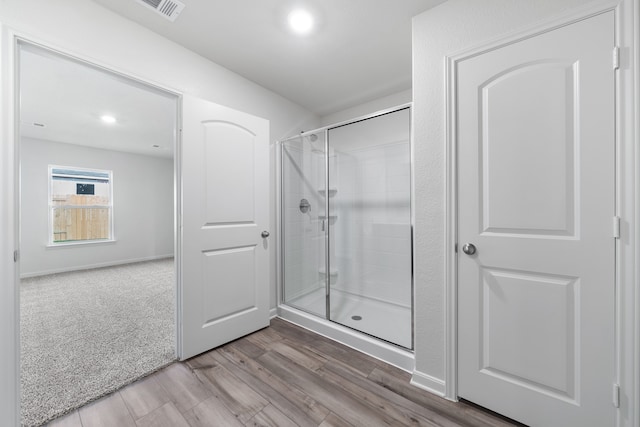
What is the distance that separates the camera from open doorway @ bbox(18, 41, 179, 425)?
71.6 inches

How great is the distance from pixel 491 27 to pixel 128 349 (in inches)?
134

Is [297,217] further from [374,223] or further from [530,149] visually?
[530,149]

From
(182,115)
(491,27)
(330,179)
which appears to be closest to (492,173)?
(491,27)

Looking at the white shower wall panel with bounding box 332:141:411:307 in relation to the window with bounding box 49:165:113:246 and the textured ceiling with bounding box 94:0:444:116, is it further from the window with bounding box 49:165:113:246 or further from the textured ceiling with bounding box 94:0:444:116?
the window with bounding box 49:165:113:246

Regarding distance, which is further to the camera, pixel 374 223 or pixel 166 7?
pixel 374 223

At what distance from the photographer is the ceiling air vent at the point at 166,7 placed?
1.61 metres

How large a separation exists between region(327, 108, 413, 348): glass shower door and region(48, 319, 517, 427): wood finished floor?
73 centimetres

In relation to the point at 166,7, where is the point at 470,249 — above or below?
below

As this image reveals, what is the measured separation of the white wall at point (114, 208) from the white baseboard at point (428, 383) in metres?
4.25

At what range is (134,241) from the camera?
→ 570cm

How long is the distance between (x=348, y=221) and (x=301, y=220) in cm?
58

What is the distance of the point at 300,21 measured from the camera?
1805mm

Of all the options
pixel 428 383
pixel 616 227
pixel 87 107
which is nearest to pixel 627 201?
pixel 616 227

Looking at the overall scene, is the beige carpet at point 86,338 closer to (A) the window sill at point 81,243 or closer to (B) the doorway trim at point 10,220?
(B) the doorway trim at point 10,220
